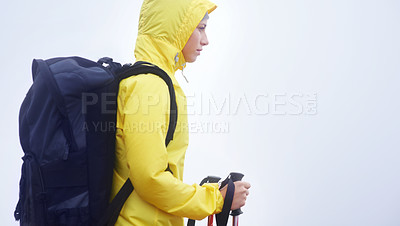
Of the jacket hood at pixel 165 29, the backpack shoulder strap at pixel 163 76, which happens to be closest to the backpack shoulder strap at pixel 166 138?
the backpack shoulder strap at pixel 163 76

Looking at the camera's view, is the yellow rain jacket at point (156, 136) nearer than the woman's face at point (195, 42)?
Yes

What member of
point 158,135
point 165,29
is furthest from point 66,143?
point 165,29

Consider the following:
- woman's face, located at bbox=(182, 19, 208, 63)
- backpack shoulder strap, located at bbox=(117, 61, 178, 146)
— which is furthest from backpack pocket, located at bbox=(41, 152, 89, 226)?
woman's face, located at bbox=(182, 19, 208, 63)

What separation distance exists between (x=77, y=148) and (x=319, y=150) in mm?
2042

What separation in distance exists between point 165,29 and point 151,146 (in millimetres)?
394

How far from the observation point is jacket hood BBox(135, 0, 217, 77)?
107 cm

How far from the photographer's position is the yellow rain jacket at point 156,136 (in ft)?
2.85

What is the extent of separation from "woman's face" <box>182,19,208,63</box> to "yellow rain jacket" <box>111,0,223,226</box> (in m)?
0.03

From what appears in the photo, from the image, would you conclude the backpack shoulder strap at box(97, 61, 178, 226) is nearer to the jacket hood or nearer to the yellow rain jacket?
the yellow rain jacket

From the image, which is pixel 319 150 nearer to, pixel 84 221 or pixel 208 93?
pixel 208 93

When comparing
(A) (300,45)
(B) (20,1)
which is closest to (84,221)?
(B) (20,1)

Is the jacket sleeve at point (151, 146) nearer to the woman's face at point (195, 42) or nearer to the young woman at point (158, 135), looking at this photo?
the young woman at point (158, 135)

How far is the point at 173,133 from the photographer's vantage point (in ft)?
3.16

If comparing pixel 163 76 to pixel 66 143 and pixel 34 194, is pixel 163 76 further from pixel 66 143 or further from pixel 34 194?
pixel 34 194
